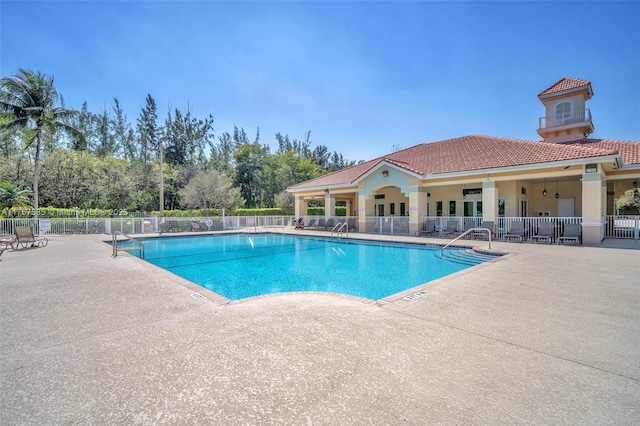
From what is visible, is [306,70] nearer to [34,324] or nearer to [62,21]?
[62,21]

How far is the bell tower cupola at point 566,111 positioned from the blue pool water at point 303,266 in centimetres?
1534

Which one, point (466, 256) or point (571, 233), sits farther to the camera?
point (571, 233)

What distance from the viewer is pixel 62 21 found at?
12.0 metres

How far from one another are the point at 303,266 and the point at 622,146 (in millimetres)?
21115

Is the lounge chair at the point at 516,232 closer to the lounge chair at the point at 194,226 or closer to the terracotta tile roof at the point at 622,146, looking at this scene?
the terracotta tile roof at the point at 622,146

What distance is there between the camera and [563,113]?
832 inches

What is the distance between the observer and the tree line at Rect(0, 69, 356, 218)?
2050cm

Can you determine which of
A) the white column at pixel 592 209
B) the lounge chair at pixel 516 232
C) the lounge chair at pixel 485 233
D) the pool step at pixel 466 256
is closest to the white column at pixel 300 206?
the lounge chair at pixel 485 233

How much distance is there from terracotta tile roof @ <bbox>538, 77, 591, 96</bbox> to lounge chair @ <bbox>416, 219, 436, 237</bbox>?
12.9 m

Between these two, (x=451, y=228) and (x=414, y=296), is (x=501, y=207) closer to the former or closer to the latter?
(x=451, y=228)

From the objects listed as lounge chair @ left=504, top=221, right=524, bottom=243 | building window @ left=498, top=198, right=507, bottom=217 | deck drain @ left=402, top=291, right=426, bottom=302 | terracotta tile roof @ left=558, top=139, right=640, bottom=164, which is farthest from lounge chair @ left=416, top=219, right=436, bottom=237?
deck drain @ left=402, top=291, right=426, bottom=302

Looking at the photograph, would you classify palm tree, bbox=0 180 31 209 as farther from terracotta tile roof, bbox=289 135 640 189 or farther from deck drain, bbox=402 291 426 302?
deck drain, bbox=402 291 426 302

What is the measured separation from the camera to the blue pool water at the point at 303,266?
848 cm

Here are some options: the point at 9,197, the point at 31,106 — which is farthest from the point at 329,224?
the point at 9,197
